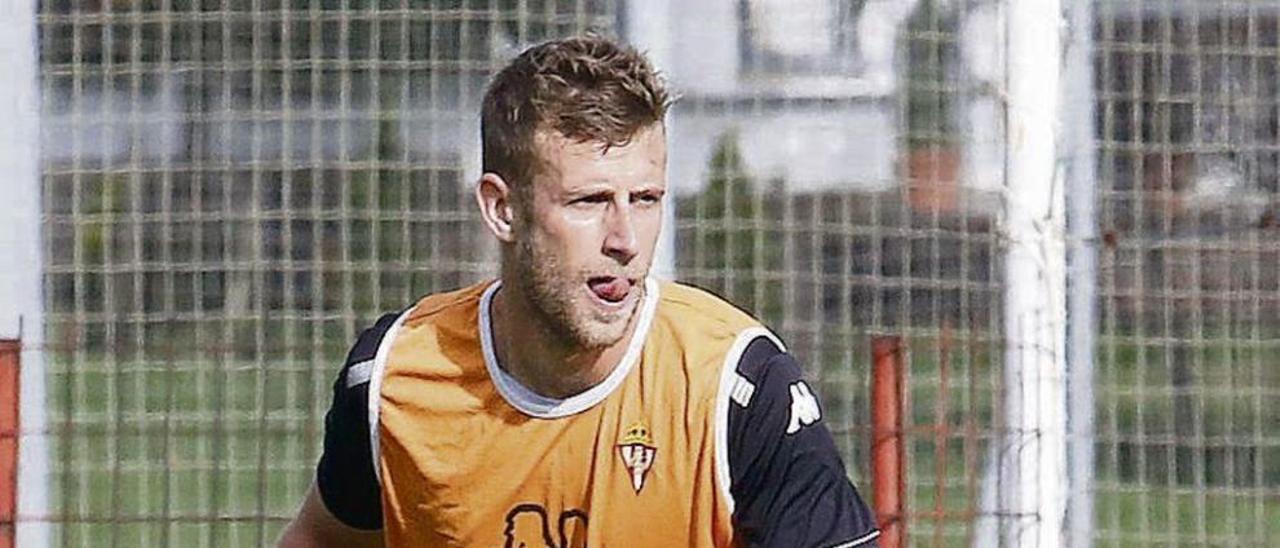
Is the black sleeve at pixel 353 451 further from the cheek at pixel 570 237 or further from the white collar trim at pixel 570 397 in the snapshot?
the cheek at pixel 570 237

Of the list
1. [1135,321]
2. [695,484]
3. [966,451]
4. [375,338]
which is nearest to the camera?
[695,484]

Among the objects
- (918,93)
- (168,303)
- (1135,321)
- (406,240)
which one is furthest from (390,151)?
(1135,321)

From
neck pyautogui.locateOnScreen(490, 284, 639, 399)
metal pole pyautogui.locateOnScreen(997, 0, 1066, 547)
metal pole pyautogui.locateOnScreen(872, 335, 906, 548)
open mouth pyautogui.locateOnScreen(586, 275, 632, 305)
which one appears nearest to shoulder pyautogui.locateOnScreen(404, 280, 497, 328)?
neck pyautogui.locateOnScreen(490, 284, 639, 399)

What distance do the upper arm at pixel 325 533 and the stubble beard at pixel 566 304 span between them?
1.82 ft

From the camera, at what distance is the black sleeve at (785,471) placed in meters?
3.86

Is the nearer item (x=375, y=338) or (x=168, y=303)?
(x=375, y=338)

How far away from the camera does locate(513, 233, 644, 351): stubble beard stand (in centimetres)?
396

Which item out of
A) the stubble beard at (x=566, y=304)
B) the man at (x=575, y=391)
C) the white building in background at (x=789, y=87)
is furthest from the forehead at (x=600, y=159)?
the white building in background at (x=789, y=87)

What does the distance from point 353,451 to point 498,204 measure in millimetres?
513

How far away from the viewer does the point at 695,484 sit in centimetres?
402

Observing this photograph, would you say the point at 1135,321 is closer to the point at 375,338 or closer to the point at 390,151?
the point at 390,151

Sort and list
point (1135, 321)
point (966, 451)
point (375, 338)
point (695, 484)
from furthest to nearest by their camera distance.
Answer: point (1135, 321)
point (966, 451)
point (375, 338)
point (695, 484)

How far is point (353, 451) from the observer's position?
430cm

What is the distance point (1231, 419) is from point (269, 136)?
2593mm
